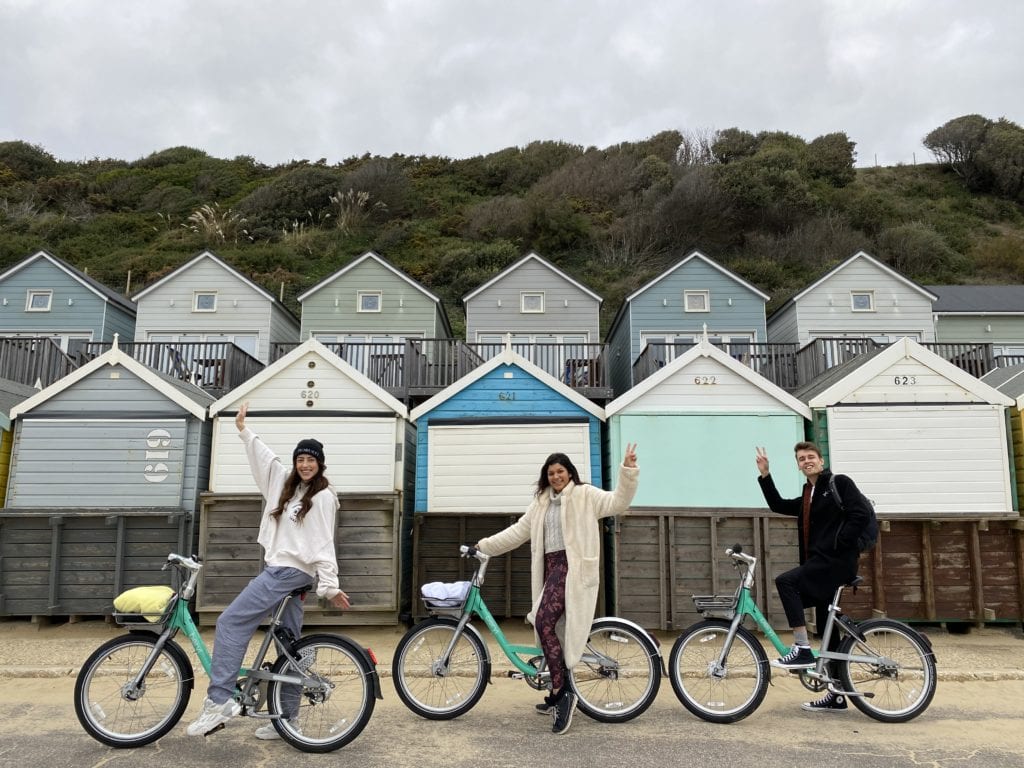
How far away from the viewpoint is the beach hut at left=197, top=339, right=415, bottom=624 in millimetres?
9188

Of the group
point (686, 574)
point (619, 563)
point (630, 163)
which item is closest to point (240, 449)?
point (619, 563)

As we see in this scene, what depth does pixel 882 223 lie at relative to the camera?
4356cm

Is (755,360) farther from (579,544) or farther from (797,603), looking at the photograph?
(579,544)

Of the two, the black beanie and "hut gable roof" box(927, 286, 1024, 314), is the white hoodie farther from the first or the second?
"hut gable roof" box(927, 286, 1024, 314)

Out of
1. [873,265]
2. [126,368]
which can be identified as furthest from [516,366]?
[873,265]

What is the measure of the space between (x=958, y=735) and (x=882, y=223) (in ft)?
149

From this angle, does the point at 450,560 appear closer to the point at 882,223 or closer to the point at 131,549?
the point at 131,549

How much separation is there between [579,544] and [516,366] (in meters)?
5.81

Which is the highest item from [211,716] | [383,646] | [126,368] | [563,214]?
[563,214]

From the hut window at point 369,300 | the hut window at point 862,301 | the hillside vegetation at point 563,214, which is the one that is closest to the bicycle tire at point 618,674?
the hut window at point 369,300

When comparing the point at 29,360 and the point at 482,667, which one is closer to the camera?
the point at 482,667

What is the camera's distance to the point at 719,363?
10156 millimetres

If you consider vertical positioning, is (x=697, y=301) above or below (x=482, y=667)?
above

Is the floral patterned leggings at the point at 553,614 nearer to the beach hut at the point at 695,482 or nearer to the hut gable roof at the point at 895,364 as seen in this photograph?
the beach hut at the point at 695,482
